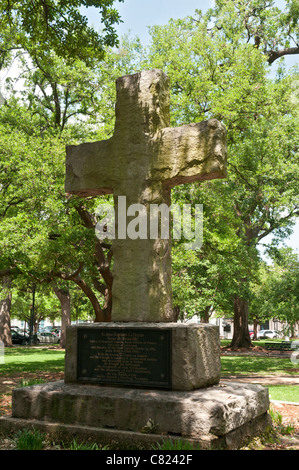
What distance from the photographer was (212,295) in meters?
21.9

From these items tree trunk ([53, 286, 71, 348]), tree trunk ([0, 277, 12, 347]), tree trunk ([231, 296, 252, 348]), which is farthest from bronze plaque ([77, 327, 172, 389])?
tree trunk ([0, 277, 12, 347])

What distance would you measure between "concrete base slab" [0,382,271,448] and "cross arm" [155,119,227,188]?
2800 millimetres

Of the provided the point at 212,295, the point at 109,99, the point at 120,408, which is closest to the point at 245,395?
the point at 120,408

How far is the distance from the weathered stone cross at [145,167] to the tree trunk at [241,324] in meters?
23.6

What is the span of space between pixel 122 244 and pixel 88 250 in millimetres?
9595

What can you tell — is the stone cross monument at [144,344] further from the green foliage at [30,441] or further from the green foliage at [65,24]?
the green foliage at [65,24]

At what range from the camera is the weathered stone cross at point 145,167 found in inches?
236

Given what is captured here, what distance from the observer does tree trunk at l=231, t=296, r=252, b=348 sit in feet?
96.3

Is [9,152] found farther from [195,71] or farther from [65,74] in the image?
[195,71]

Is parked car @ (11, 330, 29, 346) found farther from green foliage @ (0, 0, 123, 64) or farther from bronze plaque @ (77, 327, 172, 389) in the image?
bronze plaque @ (77, 327, 172, 389)

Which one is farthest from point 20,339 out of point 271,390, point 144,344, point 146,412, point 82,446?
point 146,412

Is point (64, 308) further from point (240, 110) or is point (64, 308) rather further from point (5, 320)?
→ point (240, 110)

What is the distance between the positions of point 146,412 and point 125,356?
2.81 ft

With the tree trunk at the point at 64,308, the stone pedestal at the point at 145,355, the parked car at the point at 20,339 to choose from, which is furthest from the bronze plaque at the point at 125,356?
the parked car at the point at 20,339
